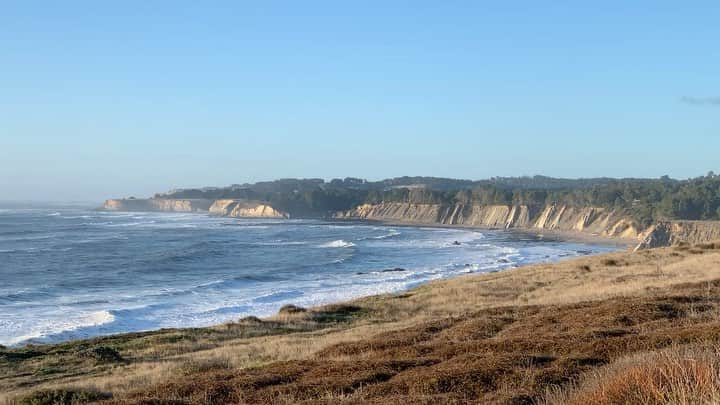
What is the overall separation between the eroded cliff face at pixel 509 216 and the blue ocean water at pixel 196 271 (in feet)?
69.1

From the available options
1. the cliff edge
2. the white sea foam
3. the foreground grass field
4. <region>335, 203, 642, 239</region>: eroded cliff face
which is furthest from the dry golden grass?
<region>335, 203, 642, 239</region>: eroded cliff face

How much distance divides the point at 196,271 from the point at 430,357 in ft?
179

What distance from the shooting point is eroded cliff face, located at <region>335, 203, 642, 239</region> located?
12581 cm

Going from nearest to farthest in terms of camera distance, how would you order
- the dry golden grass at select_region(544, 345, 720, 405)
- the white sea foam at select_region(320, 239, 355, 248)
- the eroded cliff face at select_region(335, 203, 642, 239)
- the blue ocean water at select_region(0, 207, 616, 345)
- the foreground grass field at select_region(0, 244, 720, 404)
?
the dry golden grass at select_region(544, 345, 720, 405) → the foreground grass field at select_region(0, 244, 720, 404) → the blue ocean water at select_region(0, 207, 616, 345) → the white sea foam at select_region(320, 239, 355, 248) → the eroded cliff face at select_region(335, 203, 642, 239)

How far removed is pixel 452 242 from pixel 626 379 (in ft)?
320

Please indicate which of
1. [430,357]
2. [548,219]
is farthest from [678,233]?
[430,357]

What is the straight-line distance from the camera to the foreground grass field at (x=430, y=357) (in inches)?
314

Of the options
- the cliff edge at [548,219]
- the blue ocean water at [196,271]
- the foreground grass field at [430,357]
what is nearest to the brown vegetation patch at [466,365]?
the foreground grass field at [430,357]

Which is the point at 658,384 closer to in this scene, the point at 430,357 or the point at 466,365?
the point at 466,365

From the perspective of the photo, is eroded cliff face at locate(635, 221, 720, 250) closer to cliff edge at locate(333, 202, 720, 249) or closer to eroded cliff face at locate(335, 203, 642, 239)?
cliff edge at locate(333, 202, 720, 249)

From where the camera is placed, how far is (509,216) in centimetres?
15675

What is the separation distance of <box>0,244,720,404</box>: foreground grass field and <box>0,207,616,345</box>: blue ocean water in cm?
1389

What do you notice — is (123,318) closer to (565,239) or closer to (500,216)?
(565,239)

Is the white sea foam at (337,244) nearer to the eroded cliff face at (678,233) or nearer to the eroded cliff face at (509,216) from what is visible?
the eroded cliff face at (678,233)
